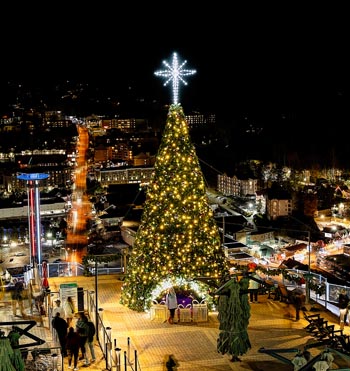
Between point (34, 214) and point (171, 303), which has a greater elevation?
point (34, 214)

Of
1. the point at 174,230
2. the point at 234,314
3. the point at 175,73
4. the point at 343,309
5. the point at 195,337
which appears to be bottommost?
the point at 195,337

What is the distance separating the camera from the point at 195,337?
1242 cm

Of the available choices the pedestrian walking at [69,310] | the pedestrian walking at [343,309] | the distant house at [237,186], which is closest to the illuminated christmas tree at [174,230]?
the pedestrian walking at [69,310]

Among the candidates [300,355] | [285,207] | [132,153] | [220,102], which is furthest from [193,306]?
[220,102]

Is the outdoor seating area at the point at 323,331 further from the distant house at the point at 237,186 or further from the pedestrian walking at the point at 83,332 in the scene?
the distant house at the point at 237,186

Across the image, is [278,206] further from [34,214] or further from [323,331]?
[323,331]

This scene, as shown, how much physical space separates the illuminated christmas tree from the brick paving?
0.80 metres

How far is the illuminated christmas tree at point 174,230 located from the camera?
14016 mm

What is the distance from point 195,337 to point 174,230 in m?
2.65

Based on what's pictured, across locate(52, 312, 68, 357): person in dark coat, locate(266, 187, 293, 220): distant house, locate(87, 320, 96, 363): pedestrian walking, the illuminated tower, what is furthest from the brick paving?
locate(266, 187, 293, 220): distant house

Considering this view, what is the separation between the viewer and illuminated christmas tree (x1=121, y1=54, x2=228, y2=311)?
1402 cm

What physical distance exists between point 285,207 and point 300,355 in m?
46.3

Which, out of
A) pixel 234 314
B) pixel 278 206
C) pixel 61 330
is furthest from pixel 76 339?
pixel 278 206

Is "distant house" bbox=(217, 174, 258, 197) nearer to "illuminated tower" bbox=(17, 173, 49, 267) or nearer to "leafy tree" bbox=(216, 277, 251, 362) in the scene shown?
"illuminated tower" bbox=(17, 173, 49, 267)
